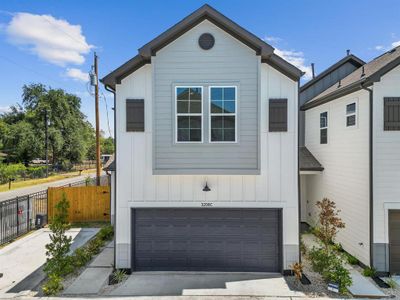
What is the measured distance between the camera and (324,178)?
11117mm

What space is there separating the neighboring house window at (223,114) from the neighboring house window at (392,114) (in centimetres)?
461

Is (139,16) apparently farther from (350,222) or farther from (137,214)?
(350,222)

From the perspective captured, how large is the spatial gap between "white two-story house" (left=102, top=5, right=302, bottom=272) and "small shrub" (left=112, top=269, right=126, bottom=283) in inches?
10.5

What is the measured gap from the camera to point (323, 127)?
11.2 metres

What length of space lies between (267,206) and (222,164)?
1.91 m

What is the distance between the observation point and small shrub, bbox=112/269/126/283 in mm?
7477

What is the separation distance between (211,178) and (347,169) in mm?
5039

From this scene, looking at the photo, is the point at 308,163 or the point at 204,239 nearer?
the point at 204,239

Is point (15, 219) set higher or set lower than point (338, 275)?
higher

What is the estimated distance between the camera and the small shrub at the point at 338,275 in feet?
22.2

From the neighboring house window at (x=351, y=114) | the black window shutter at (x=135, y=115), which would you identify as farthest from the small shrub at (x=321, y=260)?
the black window shutter at (x=135, y=115)

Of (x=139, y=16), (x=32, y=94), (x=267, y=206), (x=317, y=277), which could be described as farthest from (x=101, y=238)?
(x=32, y=94)

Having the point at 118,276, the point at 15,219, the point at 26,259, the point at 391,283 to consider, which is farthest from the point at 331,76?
the point at 15,219

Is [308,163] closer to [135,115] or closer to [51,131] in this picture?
[135,115]
